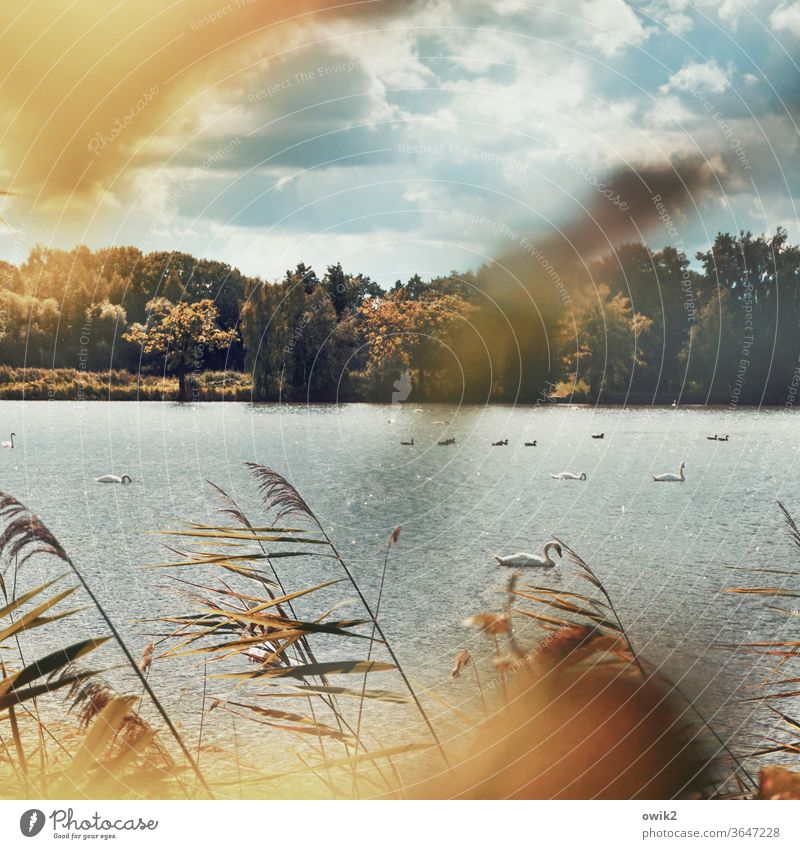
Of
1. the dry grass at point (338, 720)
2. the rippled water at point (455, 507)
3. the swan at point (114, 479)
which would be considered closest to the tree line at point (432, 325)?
the rippled water at point (455, 507)

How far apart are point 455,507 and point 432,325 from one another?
19206 mm

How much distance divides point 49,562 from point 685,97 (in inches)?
→ 1584

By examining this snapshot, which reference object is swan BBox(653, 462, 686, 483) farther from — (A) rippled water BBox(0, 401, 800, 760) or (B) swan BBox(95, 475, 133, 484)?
(B) swan BBox(95, 475, 133, 484)

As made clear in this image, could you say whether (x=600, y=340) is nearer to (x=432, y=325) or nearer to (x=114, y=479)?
(x=432, y=325)

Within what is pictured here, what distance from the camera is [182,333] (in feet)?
138

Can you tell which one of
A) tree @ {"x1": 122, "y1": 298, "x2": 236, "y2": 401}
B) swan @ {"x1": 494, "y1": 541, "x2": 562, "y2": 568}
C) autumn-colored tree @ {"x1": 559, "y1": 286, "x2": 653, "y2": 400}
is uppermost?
autumn-colored tree @ {"x1": 559, "y1": 286, "x2": 653, "y2": 400}

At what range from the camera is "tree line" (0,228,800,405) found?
41062 mm

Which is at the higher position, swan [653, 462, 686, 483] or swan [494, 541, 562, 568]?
swan [653, 462, 686, 483]

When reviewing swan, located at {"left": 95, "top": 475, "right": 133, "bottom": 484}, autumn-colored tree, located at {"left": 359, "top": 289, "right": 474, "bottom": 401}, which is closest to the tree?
autumn-colored tree, located at {"left": 359, "top": 289, "right": 474, "bottom": 401}

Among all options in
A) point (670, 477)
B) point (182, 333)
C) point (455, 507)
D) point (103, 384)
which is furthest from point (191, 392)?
point (670, 477)

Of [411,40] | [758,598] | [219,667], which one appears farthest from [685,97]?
[219,667]

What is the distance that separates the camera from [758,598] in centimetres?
1620

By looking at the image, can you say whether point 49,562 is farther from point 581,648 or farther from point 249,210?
point 249,210

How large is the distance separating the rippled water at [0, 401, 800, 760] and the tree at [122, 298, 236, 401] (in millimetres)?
3910
